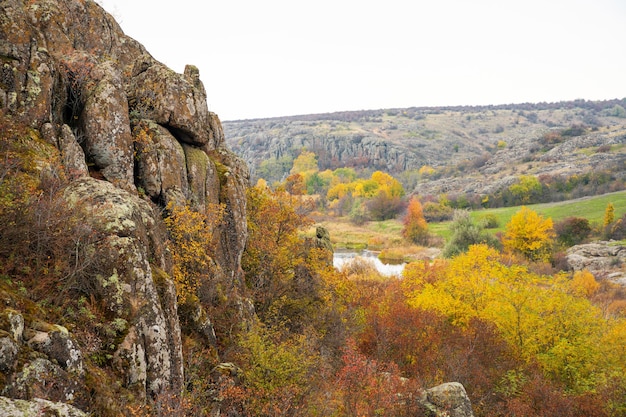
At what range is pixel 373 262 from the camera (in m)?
70.9

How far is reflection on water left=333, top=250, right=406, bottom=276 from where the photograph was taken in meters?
68.4

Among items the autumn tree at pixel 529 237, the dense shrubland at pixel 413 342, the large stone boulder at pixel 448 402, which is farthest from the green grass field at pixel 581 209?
the large stone boulder at pixel 448 402

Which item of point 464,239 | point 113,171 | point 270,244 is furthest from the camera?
point 464,239

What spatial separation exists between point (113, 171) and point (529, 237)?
74777mm

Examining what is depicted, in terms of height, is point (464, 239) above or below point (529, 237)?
below

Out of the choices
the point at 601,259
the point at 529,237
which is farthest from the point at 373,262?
the point at 601,259

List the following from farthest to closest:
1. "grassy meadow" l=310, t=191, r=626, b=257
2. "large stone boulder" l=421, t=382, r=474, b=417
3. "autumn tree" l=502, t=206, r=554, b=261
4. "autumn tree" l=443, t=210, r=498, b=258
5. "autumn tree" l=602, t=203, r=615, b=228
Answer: "grassy meadow" l=310, t=191, r=626, b=257
"autumn tree" l=602, t=203, r=615, b=228
"autumn tree" l=443, t=210, r=498, b=258
"autumn tree" l=502, t=206, r=554, b=261
"large stone boulder" l=421, t=382, r=474, b=417

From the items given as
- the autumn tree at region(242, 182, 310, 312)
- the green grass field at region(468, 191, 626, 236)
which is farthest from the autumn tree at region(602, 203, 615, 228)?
the autumn tree at region(242, 182, 310, 312)

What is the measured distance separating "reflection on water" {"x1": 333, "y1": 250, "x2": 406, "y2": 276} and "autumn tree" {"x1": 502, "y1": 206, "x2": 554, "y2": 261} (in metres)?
20.8

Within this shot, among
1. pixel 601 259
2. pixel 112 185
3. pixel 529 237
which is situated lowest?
pixel 601 259

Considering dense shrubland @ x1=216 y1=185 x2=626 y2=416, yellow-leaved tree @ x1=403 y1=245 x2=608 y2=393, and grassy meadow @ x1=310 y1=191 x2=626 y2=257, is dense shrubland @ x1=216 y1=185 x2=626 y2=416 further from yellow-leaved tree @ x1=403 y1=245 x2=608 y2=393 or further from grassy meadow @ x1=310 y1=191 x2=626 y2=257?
grassy meadow @ x1=310 y1=191 x2=626 y2=257

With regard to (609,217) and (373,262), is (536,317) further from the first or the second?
(609,217)

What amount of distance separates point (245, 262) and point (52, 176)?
1617cm

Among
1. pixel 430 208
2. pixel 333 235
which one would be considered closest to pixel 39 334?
pixel 333 235
